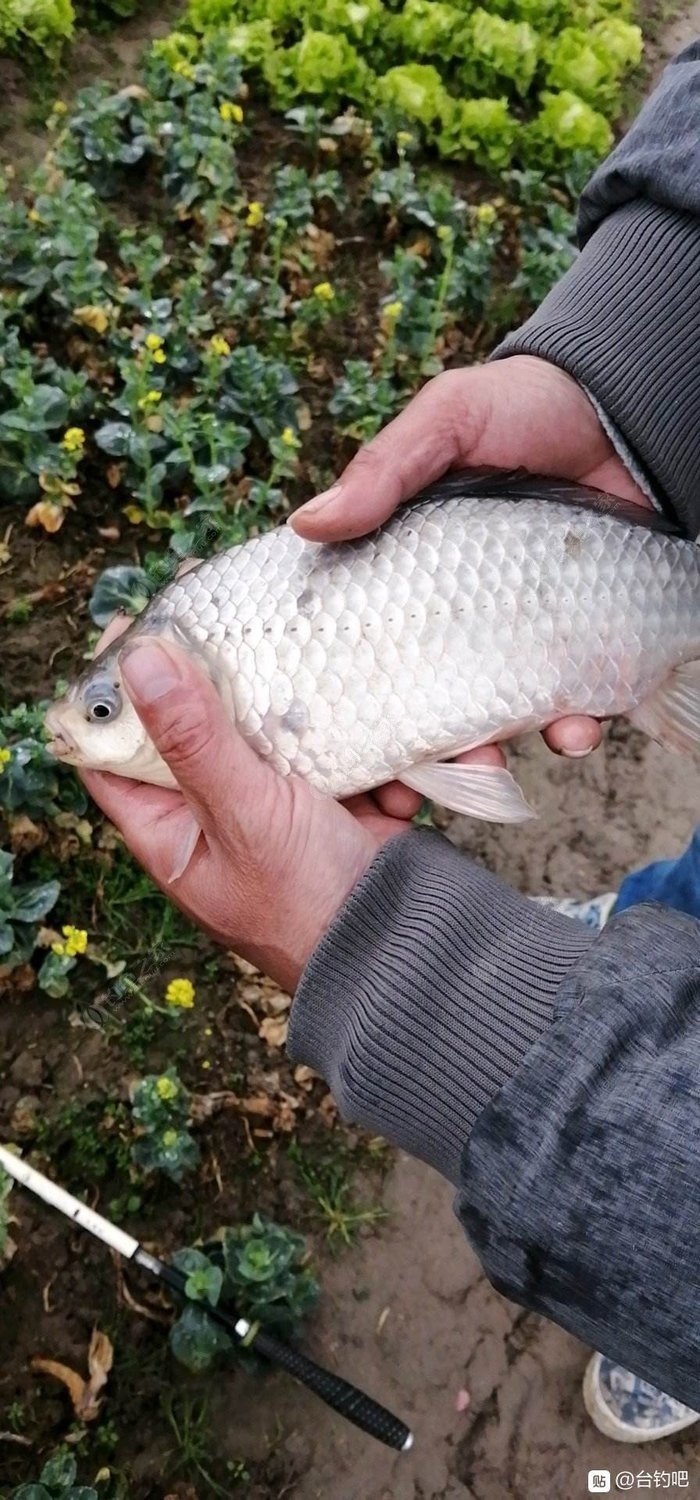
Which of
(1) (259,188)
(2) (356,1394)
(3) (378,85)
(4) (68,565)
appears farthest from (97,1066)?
(3) (378,85)

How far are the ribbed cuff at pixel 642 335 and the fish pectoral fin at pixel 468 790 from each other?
2.96ft

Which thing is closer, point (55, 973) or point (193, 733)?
point (193, 733)

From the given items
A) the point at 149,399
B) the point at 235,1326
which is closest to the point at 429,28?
the point at 149,399

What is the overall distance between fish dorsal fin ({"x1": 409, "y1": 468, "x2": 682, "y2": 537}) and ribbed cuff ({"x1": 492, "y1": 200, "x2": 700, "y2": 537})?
308 millimetres

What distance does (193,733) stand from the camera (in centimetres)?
179

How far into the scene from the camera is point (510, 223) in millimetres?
4547

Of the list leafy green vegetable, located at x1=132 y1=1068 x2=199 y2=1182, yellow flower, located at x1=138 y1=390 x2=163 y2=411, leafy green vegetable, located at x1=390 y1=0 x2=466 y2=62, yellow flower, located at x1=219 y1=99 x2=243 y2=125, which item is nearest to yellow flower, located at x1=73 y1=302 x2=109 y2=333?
yellow flower, located at x1=138 y1=390 x2=163 y2=411

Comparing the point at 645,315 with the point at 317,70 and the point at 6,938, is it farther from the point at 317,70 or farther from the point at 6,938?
the point at 317,70

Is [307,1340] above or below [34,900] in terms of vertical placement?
below

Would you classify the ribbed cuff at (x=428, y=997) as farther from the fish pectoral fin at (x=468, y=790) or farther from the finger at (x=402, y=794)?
the finger at (x=402, y=794)

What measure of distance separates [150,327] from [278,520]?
73 centimetres

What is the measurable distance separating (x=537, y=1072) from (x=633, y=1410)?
1538 millimetres

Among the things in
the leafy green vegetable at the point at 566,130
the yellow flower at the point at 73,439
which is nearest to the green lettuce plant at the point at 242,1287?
the yellow flower at the point at 73,439

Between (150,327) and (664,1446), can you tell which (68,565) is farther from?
(664,1446)
